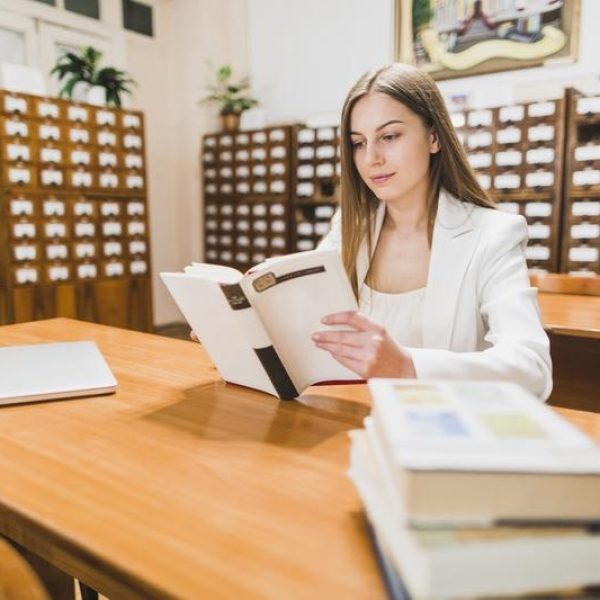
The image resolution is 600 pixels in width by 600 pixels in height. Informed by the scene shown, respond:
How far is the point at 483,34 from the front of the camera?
3969 millimetres

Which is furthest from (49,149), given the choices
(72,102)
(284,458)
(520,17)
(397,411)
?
(397,411)

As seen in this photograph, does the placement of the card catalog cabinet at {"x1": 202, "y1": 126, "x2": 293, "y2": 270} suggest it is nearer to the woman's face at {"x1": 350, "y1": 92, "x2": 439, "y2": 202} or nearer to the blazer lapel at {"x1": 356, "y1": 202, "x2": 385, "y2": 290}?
the blazer lapel at {"x1": 356, "y1": 202, "x2": 385, "y2": 290}

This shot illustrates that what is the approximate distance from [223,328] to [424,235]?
630 millimetres

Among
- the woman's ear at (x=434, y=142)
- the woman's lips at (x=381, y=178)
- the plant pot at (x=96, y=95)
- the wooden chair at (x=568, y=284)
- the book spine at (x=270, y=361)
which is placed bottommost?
the wooden chair at (x=568, y=284)

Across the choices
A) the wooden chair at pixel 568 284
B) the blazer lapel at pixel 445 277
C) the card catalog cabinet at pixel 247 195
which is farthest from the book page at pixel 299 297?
the card catalog cabinet at pixel 247 195

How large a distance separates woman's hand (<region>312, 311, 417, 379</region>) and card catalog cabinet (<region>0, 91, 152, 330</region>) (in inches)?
133

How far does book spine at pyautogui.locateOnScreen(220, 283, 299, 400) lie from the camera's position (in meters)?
0.94

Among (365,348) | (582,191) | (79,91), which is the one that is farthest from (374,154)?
(79,91)

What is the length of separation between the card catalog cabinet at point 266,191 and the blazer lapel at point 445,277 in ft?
9.83

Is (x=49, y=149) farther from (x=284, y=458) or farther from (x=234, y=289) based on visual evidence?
(x=284, y=458)

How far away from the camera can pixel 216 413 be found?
98cm

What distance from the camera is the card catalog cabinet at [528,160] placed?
3.35 meters

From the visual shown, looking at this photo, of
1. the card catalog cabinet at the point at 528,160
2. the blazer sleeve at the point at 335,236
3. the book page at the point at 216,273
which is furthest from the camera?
the card catalog cabinet at the point at 528,160

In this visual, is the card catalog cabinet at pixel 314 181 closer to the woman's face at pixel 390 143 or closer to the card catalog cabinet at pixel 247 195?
the card catalog cabinet at pixel 247 195
